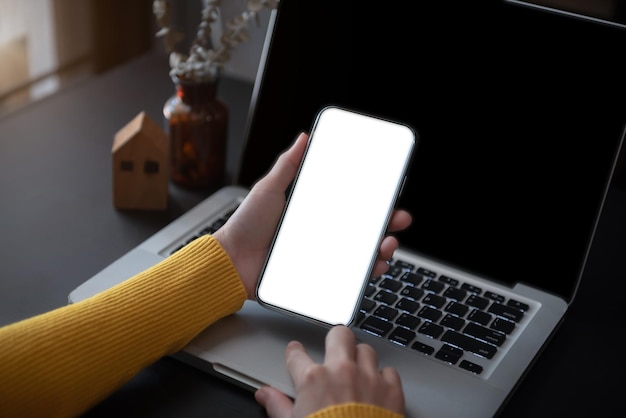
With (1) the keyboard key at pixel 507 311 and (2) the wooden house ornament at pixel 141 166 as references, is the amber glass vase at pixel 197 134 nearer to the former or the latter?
(2) the wooden house ornament at pixel 141 166

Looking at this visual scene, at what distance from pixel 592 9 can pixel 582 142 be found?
A: 32 centimetres

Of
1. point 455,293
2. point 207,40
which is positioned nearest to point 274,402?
point 455,293

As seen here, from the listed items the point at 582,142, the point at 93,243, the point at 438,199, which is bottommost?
the point at 93,243

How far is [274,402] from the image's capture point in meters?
0.73

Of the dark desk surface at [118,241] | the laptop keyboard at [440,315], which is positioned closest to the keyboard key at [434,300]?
the laptop keyboard at [440,315]

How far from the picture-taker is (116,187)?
103 cm

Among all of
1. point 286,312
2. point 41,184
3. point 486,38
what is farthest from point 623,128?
point 41,184

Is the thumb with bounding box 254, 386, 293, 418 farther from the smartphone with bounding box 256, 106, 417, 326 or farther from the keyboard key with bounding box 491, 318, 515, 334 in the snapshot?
the keyboard key with bounding box 491, 318, 515, 334

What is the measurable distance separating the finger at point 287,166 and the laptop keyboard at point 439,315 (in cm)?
14

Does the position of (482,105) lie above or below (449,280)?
above

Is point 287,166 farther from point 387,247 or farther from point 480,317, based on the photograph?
point 480,317

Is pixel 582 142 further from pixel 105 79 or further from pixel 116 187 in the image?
pixel 105 79

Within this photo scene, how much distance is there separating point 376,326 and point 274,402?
0.14 meters

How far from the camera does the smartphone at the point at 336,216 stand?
31.9 inches
